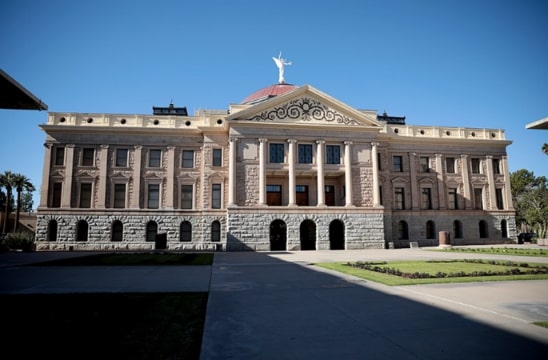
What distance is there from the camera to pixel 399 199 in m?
42.1

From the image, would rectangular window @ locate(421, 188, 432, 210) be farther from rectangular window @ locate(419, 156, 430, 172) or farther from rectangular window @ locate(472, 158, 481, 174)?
rectangular window @ locate(472, 158, 481, 174)

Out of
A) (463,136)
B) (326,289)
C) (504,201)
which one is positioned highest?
(463,136)

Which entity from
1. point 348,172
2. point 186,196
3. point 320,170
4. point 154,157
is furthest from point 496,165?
point 154,157

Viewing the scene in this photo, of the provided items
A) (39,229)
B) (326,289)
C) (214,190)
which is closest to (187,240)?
(214,190)

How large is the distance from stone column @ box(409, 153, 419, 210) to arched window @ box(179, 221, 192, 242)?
2590cm

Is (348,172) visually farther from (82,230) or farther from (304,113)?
(82,230)

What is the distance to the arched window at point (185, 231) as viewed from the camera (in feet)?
121

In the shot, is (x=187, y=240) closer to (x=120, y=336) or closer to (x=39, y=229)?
(x=39, y=229)

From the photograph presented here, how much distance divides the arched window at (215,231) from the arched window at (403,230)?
824 inches

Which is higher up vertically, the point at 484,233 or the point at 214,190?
the point at 214,190

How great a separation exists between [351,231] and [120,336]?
32.0 meters

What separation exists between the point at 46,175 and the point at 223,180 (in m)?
18.4

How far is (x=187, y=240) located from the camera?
37.0 meters

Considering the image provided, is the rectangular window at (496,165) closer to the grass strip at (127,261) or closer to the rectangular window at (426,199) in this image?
the rectangular window at (426,199)
